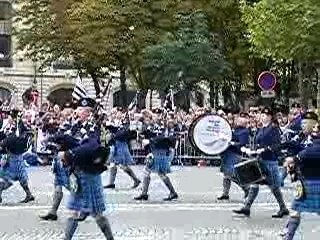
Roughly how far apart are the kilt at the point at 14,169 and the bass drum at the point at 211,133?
287 cm

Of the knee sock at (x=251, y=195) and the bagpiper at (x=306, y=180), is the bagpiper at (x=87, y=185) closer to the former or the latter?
the bagpiper at (x=306, y=180)

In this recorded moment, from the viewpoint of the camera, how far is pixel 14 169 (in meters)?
15.3

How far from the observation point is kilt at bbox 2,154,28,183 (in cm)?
1530

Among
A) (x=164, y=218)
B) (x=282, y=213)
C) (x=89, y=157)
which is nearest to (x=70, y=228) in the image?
(x=89, y=157)

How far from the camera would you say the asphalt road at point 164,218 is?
12.2 meters

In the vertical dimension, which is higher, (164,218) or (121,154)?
(121,154)

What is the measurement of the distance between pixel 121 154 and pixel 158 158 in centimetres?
177

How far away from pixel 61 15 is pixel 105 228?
29271mm

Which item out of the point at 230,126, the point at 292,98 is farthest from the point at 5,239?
the point at 292,98

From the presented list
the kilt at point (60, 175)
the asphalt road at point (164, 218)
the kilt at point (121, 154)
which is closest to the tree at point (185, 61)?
the asphalt road at point (164, 218)

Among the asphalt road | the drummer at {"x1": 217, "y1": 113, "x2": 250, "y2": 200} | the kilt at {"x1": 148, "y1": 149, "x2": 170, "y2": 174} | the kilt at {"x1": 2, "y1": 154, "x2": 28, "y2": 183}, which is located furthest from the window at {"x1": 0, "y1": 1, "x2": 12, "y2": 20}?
the kilt at {"x1": 2, "y1": 154, "x2": 28, "y2": 183}

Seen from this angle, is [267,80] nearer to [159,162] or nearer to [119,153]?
[119,153]

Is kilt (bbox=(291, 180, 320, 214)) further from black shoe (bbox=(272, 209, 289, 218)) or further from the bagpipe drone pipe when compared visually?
black shoe (bbox=(272, 209, 289, 218))

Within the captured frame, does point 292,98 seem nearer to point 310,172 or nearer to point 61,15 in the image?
point 61,15
